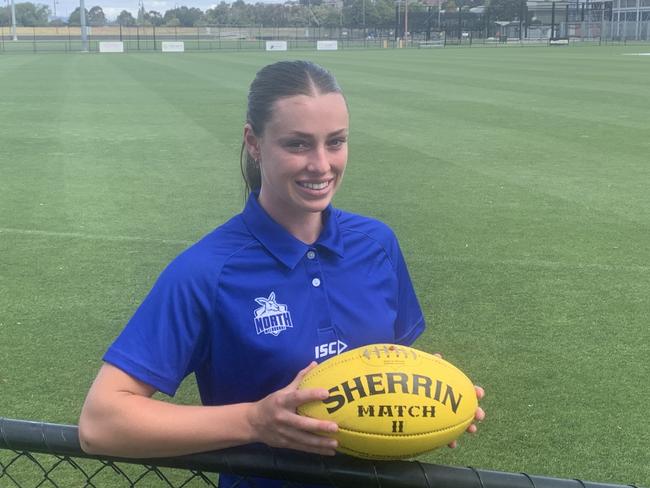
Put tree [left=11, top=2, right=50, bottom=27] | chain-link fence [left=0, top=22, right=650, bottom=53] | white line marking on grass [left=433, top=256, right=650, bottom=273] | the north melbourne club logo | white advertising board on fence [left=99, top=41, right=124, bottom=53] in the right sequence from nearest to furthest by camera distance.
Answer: the north melbourne club logo → white line marking on grass [left=433, top=256, right=650, bottom=273] → white advertising board on fence [left=99, top=41, right=124, bottom=53] → chain-link fence [left=0, top=22, right=650, bottom=53] → tree [left=11, top=2, right=50, bottom=27]

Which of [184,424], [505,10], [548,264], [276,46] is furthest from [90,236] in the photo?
[505,10]

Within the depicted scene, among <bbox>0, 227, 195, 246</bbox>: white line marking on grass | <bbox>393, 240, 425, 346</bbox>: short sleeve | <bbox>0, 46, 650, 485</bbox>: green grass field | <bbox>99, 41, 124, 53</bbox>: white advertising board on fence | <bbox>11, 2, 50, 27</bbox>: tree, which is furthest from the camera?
<bbox>11, 2, 50, 27</bbox>: tree

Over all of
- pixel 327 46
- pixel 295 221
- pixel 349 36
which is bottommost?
pixel 295 221

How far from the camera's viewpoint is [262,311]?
205 cm

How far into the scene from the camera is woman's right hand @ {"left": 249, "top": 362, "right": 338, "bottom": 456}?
5.38 ft

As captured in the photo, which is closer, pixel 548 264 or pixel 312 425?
pixel 312 425

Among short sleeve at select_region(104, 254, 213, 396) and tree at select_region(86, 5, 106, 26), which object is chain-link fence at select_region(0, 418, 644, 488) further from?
tree at select_region(86, 5, 106, 26)

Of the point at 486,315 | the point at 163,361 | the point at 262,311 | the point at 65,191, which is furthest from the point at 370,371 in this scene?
the point at 65,191

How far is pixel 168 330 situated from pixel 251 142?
0.62 meters

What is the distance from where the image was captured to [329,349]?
2109 millimetres

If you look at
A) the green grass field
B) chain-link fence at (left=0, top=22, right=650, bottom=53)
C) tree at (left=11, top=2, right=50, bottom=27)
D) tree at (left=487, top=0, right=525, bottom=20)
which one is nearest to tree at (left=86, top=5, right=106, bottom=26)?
tree at (left=11, top=2, right=50, bottom=27)

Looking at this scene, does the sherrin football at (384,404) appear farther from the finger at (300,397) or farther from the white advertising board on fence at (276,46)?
the white advertising board on fence at (276,46)

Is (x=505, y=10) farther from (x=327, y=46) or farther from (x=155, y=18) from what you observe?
(x=155, y=18)

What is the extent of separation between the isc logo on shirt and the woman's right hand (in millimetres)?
368
